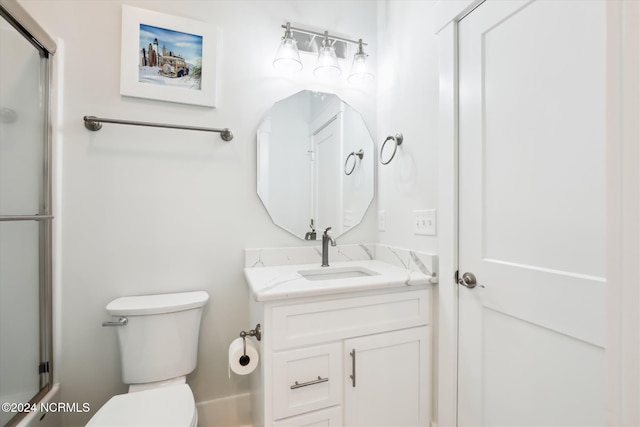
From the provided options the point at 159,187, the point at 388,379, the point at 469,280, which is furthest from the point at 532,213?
the point at 159,187

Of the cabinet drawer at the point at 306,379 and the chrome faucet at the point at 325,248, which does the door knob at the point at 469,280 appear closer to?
the cabinet drawer at the point at 306,379

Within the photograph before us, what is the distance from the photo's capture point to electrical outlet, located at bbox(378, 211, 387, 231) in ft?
6.03

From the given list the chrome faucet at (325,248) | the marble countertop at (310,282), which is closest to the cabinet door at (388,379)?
the marble countertop at (310,282)

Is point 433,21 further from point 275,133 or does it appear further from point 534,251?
point 534,251

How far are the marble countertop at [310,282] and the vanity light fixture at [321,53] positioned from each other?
1176mm

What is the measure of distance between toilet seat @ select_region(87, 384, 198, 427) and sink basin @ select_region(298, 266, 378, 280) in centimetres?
74

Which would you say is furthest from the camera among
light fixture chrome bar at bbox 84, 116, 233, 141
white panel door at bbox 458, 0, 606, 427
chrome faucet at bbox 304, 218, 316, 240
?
chrome faucet at bbox 304, 218, 316, 240

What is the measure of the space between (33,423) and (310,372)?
46.0 inches

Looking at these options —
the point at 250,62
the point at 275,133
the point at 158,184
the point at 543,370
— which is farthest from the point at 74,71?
the point at 543,370

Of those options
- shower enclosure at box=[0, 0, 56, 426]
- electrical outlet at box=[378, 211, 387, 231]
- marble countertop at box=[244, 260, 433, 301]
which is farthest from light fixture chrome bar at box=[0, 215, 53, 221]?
electrical outlet at box=[378, 211, 387, 231]

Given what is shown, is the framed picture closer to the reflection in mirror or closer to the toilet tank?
the reflection in mirror

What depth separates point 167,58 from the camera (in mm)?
1539

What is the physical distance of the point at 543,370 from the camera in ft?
3.19

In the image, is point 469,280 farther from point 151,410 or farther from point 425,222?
point 151,410
